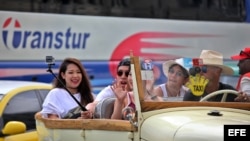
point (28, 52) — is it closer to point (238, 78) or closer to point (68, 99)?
point (68, 99)

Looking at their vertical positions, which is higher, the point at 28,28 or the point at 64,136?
the point at 28,28

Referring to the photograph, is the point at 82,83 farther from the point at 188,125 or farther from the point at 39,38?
the point at 39,38

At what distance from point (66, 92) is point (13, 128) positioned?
1.03 meters

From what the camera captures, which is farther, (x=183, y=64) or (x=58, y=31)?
(x=58, y=31)

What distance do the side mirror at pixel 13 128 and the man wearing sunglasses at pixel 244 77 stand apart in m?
2.65

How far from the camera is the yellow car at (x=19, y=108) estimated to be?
7750 mm

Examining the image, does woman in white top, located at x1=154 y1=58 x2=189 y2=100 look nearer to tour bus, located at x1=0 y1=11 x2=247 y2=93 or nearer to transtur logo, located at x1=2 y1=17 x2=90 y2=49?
tour bus, located at x1=0 y1=11 x2=247 y2=93

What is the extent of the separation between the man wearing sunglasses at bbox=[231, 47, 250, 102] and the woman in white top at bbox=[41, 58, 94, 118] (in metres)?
1.67

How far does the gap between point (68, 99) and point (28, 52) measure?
692 centimetres

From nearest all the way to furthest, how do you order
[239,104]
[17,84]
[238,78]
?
[239,104] < [238,78] < [17,84]

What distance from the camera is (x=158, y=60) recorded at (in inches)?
233

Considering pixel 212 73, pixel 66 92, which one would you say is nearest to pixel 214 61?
pixel 212 73

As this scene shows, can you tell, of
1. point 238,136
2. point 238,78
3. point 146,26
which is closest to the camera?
point 238,136

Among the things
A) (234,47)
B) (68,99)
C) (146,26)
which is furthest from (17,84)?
(234,47)
